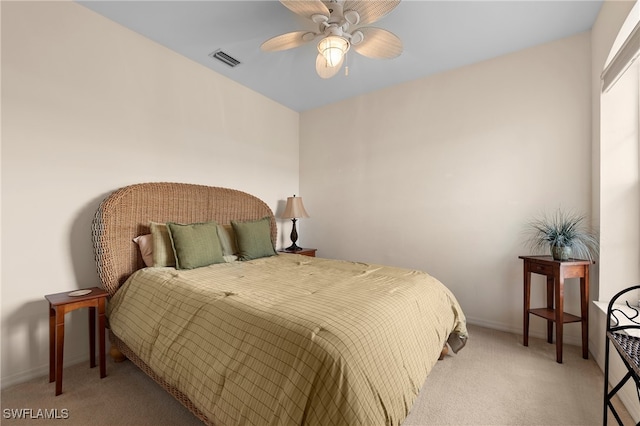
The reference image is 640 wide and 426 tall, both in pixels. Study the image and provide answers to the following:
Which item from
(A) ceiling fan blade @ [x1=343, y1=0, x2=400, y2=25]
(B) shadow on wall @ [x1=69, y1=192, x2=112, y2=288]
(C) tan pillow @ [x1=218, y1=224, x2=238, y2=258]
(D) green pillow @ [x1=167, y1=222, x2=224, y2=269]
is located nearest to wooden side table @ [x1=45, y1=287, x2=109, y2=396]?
(B) shadow on wall @ [x1=69, y1=192, x2=112, y2=288]

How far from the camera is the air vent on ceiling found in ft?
9.30

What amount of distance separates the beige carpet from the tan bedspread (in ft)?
1.06

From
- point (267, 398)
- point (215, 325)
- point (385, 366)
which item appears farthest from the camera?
point (215, 325)

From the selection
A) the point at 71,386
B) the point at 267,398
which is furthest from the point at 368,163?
the point at 71,386

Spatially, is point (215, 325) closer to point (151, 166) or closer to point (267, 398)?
point (267, 398)

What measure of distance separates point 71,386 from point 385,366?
2158 mm

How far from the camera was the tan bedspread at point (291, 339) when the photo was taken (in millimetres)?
1051

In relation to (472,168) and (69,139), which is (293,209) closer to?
(472,168)

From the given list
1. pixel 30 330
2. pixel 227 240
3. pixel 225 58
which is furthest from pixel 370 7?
pixel 30 330

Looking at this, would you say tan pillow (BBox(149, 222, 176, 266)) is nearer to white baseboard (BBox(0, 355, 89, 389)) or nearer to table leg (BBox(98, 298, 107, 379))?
table leg (BBox(98, 298, 107, 379))

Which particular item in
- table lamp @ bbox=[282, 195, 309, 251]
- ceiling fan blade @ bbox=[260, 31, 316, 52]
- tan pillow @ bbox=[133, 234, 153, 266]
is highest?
ceiling fan blade @ bbox=[260, 31, 316, 52]

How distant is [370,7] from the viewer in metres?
1.80

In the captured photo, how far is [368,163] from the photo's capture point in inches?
146

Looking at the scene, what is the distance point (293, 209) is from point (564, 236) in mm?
2867
